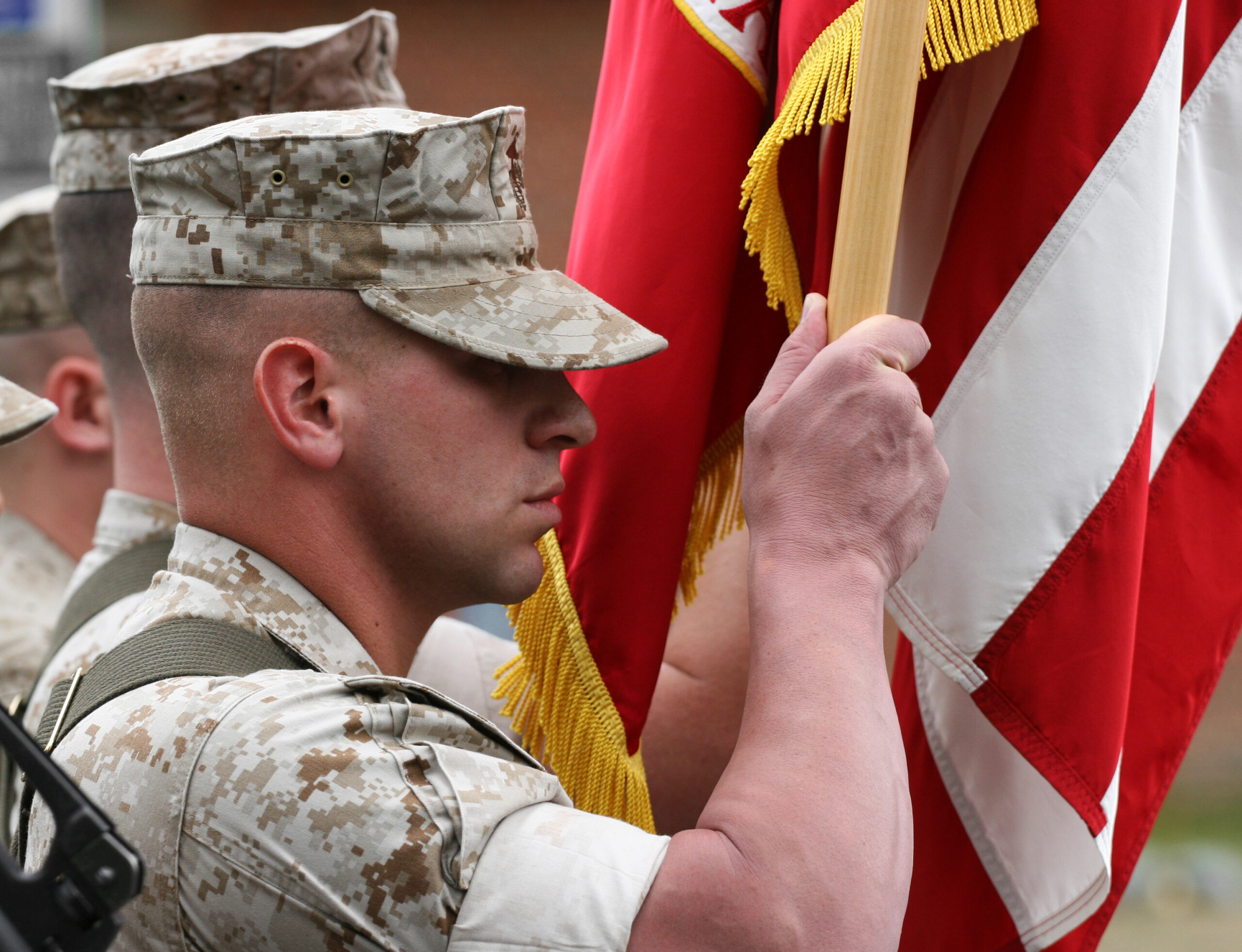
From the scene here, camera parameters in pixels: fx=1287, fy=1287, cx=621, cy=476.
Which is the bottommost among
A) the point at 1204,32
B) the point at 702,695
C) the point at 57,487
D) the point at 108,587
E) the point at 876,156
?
the point at 57,487

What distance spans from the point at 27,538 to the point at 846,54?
2357mm

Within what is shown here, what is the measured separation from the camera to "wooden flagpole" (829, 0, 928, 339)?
123 cm

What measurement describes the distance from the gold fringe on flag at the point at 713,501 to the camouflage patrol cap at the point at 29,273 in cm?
194

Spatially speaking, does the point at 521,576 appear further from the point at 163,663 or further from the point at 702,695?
the point at 702,695

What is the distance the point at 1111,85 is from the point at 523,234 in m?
0.64

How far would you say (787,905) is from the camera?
3.43ft

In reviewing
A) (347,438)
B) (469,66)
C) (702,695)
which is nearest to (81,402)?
(702,695)

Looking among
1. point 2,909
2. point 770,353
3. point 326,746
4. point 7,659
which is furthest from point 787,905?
point 7,659

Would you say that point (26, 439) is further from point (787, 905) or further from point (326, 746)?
point (787, 905)

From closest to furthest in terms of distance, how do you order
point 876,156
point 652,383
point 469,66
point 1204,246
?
point 876,156, point 1204,246, point 652,383, point 469,66

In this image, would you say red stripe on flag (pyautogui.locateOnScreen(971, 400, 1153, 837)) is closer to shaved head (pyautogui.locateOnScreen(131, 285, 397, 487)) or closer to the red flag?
the red flag

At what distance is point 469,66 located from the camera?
6.90 metres

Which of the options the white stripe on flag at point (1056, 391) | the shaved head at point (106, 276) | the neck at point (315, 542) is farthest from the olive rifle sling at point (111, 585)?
the white stripe on flag at point (1056, 391)

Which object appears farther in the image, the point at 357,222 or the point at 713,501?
the point at 713,501
